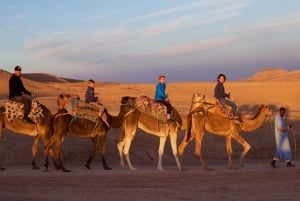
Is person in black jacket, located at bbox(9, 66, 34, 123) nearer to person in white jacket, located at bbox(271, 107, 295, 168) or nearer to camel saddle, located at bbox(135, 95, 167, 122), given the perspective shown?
camel saddle, located at bbox(135, 95, 167, 122)

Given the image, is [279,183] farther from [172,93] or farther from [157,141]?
[172,93]

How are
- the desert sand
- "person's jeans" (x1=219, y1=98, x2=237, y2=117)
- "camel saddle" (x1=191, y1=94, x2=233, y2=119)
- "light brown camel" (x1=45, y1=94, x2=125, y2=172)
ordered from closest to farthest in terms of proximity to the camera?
the desert sand < "light brown camel" (x1=45, y1=94, x2=125, y2=172) < "camel saddle" (x1=191, y1=94, x2=233, y2=119) < "person's jeans" (x1=219, y1=98, x2=237, y2=117)

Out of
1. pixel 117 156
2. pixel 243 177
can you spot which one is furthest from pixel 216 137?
pixel 243 177

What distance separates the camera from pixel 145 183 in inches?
582

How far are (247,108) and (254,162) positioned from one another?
21.1 metres

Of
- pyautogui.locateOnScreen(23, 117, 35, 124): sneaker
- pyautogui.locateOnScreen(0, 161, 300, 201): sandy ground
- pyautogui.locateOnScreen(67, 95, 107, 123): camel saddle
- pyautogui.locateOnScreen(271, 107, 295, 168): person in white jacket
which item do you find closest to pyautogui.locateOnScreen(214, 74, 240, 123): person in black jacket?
pyautogui.locateOnScreen(271, 107, 295, 168): person in white jacket

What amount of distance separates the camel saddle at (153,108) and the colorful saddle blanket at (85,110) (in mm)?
1221

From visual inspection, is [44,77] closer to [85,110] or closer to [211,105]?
[85,110]

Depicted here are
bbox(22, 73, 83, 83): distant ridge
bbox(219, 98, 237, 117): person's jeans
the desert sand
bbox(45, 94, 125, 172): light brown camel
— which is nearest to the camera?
the desert sand

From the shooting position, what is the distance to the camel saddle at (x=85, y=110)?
17.8m

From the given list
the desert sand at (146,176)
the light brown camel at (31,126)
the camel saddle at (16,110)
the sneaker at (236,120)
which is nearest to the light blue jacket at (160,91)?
the desert sand at (146,176)

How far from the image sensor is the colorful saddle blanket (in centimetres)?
1784

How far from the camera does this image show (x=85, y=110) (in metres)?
18.1

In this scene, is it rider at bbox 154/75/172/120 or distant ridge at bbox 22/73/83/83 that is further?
distant ridge at bbox 22/73/83/83
